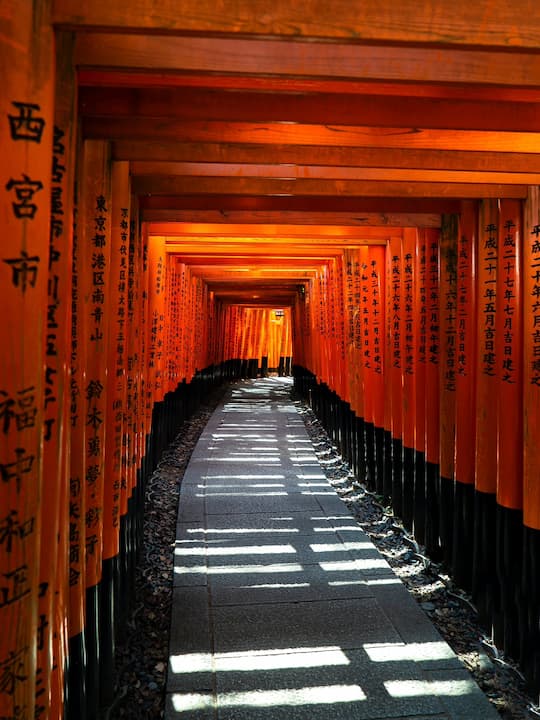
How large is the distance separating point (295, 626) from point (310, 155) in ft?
10.0

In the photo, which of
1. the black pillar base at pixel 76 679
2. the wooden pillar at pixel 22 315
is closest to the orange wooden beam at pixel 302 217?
the wooden pillar at pixel 22 315

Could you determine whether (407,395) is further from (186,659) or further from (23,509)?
(23,509)

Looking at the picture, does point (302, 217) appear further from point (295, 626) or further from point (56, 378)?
point (56, 378)

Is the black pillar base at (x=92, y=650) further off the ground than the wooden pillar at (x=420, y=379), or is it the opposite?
the wooden pillar at (x=420, y=379)

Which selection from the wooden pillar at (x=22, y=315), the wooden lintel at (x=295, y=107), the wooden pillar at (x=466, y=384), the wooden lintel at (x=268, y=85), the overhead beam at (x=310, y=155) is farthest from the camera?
the wooden pillar at (x=466, y=384)

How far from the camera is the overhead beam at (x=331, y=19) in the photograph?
1.67 metres

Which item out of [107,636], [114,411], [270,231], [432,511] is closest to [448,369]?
[432,511]

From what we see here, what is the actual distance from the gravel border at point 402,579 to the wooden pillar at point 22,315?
5.97 ft

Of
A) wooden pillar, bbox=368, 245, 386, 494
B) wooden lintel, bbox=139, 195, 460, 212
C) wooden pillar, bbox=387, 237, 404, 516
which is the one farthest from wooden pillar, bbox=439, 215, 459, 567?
wooden pillar, bbox=368, 245, 386, 494

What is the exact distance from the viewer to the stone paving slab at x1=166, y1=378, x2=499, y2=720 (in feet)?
10.1

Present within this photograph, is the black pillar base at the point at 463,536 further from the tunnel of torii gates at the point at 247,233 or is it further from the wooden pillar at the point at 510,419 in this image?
the wooden pillar at the point at 510,419

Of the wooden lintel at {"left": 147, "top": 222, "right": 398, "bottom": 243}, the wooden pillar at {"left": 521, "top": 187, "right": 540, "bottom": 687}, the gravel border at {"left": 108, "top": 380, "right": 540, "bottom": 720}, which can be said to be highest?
the wooden lintel at {"left": 147, "top": 222, "right": 398, "bottom": 243}

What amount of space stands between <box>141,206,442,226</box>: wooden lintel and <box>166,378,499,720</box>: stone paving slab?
2.95m

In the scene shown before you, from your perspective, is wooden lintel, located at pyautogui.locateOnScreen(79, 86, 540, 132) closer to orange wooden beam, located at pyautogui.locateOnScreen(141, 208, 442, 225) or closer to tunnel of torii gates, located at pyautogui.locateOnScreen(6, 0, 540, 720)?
tunnel of torii gates, located at pyautogui.locateOnScreen(6, 0, 540, 720)
